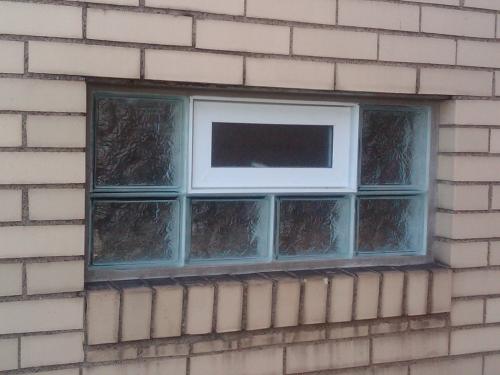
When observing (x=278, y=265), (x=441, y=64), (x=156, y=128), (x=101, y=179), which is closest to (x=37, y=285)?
(x=101, y=179)

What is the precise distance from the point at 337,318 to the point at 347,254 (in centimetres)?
32

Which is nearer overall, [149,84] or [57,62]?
[57,62]

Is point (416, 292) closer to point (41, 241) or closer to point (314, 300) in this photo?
point (314, 300)

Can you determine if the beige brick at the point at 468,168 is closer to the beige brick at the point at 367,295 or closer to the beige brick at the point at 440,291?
the beige brick at the point at 440,291

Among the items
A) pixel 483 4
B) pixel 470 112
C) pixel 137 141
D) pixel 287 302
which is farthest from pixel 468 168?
pixel 137 141

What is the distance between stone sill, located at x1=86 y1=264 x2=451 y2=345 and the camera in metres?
2.91

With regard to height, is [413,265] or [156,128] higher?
[156,128]

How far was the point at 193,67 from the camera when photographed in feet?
9.80

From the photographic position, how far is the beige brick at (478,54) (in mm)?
3482

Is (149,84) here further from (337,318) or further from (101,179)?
(337,318)

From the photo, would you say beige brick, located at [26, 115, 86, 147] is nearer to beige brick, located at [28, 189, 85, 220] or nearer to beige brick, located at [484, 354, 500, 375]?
beige brick, located at [28, 189, 85, 220]

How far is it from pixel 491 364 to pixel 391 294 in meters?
0.71

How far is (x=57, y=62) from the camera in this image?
9.10 ft

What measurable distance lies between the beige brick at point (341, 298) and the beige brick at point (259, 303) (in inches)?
11.7
